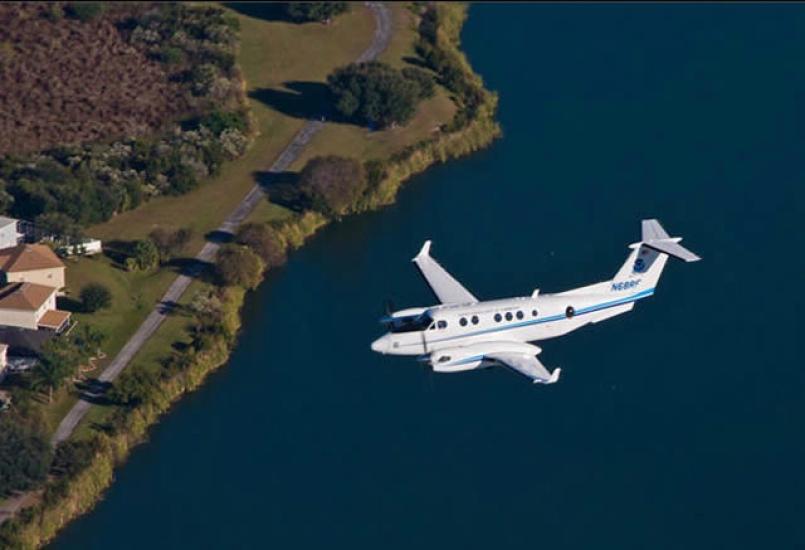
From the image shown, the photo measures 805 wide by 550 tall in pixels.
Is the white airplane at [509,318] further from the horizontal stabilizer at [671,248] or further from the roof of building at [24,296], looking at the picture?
the roof of building at [24,296]

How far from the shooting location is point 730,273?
169500mm

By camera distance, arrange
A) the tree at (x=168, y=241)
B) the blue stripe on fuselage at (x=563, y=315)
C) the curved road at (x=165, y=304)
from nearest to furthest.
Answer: the blue stripe on fuselage at (x=563, y=315) < the curved road at (x=165, y=304) < the tree at (x=168, y=241)

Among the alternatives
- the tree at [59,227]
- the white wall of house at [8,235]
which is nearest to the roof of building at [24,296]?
the white wall of house at [8,235]

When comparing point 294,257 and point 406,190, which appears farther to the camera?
point 406,190

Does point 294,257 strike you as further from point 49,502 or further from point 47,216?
point 49,502

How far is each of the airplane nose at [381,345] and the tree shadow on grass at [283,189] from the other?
128 feet

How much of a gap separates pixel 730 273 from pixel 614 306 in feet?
68.4

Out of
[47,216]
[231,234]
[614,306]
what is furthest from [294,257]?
[614,306]

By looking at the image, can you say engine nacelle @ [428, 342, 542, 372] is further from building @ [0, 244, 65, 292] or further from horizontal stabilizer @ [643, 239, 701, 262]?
building @ [0, 244, 65, 292]

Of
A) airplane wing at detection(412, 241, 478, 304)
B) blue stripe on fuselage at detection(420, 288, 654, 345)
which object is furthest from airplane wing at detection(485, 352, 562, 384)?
airplane wing at detection(412, 241, 478, 304)

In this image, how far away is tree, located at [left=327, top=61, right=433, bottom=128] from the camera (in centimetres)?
19412

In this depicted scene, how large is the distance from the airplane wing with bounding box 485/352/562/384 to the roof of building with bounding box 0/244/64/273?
1548 inches

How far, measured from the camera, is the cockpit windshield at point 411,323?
5714 inches

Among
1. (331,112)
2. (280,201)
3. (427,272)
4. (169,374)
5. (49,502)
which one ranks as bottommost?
(49,502)
